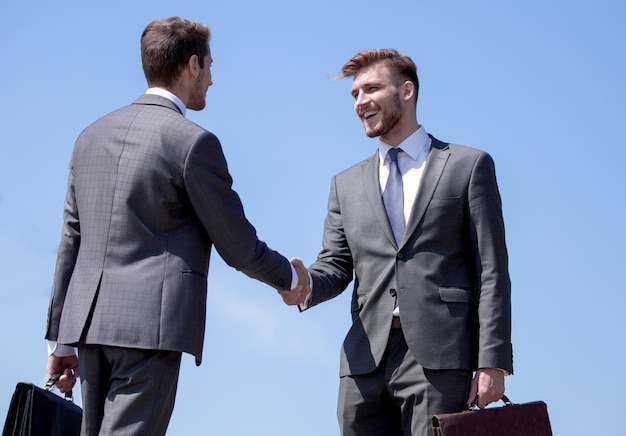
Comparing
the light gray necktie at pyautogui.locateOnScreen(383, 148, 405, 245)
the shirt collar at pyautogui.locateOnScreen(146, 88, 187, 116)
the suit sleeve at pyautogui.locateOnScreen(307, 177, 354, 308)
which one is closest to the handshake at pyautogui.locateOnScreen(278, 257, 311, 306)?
the suit sleeve at pyautogui.locateOnScreen(307, 177, 354, 308)

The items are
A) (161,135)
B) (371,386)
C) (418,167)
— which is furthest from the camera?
(418,167)

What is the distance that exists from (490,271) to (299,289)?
41.1 inches

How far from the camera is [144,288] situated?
4.32 metres

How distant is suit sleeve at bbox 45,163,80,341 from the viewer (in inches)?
184

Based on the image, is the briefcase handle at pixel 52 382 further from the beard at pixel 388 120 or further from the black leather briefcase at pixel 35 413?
the beard at pixel 388 120

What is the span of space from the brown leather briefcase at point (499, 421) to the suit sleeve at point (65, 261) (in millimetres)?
1872

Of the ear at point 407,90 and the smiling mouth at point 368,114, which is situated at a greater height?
the ear at point 407,90

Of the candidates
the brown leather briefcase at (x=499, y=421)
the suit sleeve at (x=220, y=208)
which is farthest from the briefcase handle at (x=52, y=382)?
the brown leather briefcase at (x=499, y=421)

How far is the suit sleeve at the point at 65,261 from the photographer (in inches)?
184

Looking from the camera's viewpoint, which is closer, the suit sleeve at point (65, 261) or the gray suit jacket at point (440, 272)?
the suit sleeve at point (65, 261)

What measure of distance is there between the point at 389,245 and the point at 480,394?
90 centimetres

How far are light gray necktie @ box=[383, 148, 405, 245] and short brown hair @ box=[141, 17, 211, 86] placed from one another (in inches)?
49.1

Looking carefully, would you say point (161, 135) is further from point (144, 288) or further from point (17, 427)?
point (17, 427)

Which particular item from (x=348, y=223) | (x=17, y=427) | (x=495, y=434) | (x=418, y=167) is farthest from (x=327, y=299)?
(x=17, y=427)
